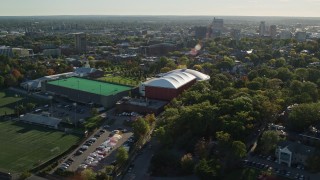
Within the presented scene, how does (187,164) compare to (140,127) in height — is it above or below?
below

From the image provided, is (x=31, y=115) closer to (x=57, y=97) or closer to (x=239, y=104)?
(x=57, y=97)

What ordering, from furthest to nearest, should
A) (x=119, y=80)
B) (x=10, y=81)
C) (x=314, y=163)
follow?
(x=119, y=80) → (x=10, y=81) → (x=314, y=163)

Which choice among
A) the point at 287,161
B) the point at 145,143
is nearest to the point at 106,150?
Answer: the point at 145,143

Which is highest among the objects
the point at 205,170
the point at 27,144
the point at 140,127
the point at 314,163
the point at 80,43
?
the point at 80,43

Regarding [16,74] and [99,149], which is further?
[16,74]

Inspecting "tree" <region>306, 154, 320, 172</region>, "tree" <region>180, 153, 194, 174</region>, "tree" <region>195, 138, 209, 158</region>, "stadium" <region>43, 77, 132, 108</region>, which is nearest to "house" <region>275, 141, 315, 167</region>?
"tree" <region>306, 154, 320, 172</region>

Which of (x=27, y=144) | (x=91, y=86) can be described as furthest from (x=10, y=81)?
(x=27, y=144)

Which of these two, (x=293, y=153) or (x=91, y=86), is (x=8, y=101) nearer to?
(x=91, y=86)

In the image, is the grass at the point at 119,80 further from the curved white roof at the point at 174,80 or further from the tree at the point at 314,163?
the tree at the point at 314,163
